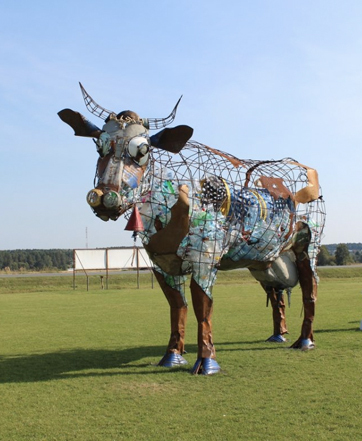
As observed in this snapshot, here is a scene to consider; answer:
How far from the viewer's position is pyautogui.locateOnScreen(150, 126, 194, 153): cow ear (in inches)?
237

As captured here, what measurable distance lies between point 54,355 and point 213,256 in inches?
130

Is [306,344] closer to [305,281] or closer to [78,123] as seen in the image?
[305,281]

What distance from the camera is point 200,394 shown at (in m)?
5.28

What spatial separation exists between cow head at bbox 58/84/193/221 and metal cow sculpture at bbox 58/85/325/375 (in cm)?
1

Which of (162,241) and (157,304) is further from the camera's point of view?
(157,304)

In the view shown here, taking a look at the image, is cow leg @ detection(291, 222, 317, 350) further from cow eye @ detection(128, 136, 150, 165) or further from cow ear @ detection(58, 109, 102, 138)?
cow ear @ detection(58, 109, 102, 138)

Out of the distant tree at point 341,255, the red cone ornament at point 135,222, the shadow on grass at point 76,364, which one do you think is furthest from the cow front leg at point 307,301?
the distant tree at point 341,255

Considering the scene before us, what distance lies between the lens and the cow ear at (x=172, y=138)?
603cm

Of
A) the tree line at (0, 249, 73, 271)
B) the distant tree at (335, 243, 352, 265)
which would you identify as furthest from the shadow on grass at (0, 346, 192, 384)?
the tree line at (0, 249, 73, 271)

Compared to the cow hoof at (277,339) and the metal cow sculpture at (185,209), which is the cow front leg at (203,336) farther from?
the cow hoof at (277,339)

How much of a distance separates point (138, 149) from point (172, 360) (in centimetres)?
294

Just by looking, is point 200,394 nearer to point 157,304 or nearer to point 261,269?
point 261,269

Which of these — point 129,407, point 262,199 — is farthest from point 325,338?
point 129,407

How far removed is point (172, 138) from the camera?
6145 millimetres
